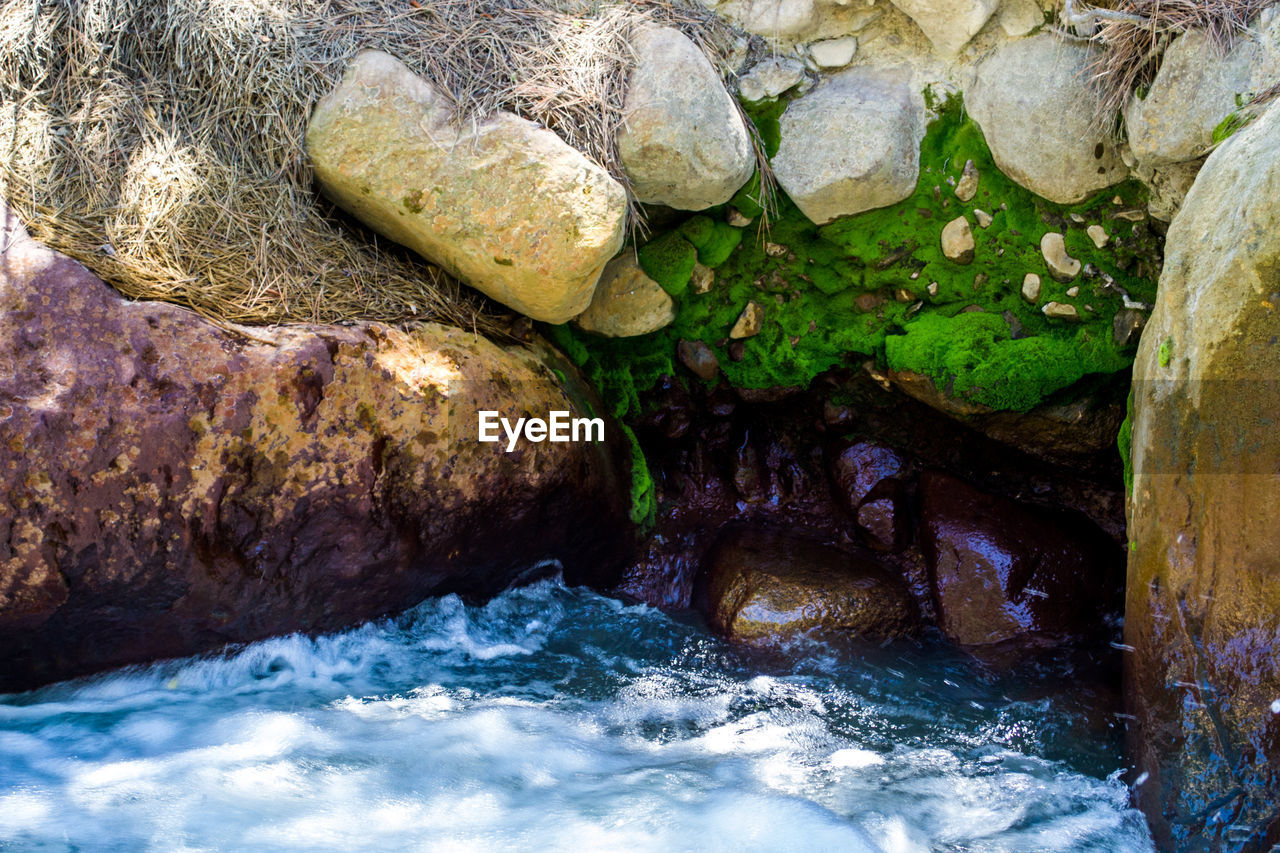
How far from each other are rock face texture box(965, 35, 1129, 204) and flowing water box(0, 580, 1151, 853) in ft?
6.46

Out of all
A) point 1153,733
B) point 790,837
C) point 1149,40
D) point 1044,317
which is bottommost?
point 790,837

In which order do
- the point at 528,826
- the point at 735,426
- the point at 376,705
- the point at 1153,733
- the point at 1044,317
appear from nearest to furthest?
the point at 528,826
the point at 1153,733
the point at 376,705
the point at 1044,317
the point at 735,426

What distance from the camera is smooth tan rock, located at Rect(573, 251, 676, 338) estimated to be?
3896 mm

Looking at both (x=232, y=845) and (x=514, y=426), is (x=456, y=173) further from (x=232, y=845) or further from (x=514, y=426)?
(x=232, y=845)

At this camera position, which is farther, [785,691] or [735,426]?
[735,426]

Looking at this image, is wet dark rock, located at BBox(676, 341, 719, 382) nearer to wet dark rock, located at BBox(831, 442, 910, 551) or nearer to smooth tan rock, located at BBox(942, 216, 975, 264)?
wet dark rock, located at BBox(831, 442, 910, 551)

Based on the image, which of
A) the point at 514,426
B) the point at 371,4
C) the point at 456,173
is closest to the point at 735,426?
the point at 514,426

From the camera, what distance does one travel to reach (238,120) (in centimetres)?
329

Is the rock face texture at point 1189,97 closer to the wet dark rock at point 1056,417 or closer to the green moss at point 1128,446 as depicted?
the green moss at point 1128,446

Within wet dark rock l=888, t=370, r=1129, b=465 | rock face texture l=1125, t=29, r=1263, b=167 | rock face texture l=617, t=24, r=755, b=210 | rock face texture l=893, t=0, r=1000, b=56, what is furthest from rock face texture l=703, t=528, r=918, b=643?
rock face texture l=893, t=0, r=1000, b=56

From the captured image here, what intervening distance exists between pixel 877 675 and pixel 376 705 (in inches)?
76.0

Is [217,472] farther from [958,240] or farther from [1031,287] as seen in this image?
[1031,287]

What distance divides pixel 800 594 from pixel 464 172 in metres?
2.20

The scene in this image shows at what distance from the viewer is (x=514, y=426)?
344 centimetres
